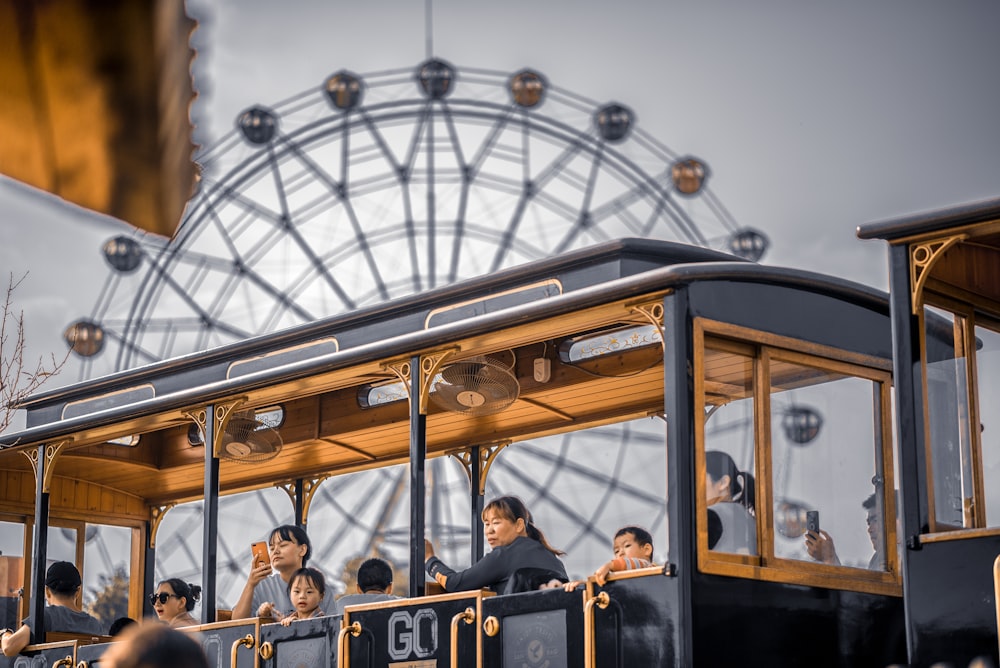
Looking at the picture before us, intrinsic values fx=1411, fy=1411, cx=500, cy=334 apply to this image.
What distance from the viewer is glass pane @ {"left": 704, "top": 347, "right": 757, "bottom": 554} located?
6531 millimetres

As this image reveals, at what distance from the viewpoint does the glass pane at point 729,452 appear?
653 centimetres

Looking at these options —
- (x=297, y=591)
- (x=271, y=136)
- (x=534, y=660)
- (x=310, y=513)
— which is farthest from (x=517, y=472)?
(x=534, y=660)

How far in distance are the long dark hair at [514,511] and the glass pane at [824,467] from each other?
125 centimetres

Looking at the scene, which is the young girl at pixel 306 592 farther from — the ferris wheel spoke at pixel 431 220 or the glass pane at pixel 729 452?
the ferris wheel spoke at pixel 431 220

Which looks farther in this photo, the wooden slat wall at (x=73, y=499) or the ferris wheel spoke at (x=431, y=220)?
the ferris wheel spoke at (x=431, y=220)

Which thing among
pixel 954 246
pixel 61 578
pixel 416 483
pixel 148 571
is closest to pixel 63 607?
pixel 61 578

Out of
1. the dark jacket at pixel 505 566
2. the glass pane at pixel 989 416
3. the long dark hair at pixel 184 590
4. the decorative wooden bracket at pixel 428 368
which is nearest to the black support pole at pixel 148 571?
the long dark hair at pixel 184 590

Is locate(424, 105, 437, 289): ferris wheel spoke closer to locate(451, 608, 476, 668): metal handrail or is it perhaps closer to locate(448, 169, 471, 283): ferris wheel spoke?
locate(448, 169, 471, 283): ferris wheel spoke

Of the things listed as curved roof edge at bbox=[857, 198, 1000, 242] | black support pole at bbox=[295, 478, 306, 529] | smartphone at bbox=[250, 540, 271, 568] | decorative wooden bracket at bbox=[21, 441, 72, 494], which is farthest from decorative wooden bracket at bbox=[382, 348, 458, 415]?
black support pole at bbox=[295, 478, 306, 529]

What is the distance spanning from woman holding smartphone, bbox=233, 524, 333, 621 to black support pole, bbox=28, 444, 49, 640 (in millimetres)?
1927

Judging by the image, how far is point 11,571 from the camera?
11234 mm

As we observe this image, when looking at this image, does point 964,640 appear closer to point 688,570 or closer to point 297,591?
point 688,570

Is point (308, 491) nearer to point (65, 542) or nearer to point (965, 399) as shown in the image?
point (65, 542)

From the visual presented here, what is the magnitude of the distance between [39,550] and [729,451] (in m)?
5.54
